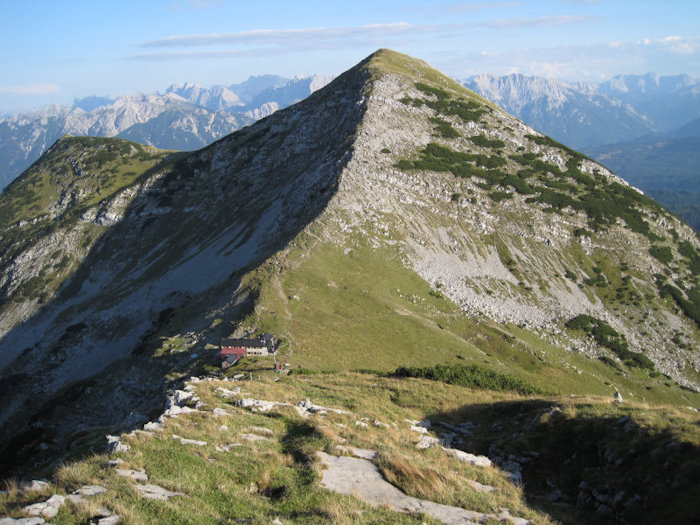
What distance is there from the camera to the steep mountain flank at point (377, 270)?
64.9m

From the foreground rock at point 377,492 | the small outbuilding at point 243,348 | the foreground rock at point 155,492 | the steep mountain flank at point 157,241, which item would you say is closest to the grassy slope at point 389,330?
the small outbuilding at point 243,348

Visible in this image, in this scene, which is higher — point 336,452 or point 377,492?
point 377,492

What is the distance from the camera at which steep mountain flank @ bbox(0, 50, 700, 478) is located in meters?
64.9

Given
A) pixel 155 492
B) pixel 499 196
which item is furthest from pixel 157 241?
pixel 155 492

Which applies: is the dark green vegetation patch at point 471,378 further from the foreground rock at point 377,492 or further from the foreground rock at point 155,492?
the foreground rock at point 155,492

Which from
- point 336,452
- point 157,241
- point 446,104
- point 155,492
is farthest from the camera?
point 157,241

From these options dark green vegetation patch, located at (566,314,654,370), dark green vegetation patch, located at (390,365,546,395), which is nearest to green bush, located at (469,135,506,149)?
dark green vegetation patch, located at (566,314,654,370)

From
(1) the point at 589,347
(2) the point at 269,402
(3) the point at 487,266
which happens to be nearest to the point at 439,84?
(3) the point at 487,266

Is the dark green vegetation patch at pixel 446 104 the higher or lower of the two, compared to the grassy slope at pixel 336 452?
higher

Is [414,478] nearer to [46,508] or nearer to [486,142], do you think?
[46,508]

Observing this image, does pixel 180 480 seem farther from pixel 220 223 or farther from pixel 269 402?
pixel 220 223

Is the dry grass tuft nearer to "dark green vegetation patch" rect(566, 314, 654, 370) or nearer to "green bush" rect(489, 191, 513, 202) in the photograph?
"dark green vegetation patch" rect(566, 314, 654, 370)

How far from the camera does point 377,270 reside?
79.9 m

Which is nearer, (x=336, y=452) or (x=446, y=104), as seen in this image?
(x=336, y=452)
